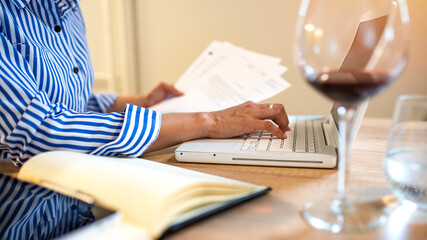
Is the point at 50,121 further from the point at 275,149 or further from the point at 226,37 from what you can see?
the point at 226,37

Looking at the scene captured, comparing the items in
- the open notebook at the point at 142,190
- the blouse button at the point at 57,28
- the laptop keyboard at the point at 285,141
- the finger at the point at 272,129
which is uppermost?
the blouse button at the point at 57,28

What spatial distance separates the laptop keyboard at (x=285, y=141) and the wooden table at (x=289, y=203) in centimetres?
6

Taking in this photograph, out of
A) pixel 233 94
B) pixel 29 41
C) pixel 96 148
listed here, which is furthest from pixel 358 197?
pixel 29 41

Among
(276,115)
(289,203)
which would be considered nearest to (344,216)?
(289,203)

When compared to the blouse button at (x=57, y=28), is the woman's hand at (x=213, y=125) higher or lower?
lower

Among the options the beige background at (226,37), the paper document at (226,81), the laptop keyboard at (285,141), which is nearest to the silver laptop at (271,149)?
the laptop keyboard at (285,141)

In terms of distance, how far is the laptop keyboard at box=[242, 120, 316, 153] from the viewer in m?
0.74

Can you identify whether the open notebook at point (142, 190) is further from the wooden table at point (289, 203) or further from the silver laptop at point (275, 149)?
the silver laptop at point (275, 149)

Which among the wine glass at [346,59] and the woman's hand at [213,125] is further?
the woman's hand at [213,125]

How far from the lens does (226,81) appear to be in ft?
3.79

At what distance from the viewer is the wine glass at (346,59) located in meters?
0.44

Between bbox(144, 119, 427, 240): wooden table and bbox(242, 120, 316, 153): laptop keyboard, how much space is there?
6 cm

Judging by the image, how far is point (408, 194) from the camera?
1.59 ft

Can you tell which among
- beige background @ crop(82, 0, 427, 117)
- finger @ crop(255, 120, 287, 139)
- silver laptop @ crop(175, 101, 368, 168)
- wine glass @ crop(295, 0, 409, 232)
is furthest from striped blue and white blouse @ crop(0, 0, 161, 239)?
beige background @ crop(82, 0, 427, 117)
